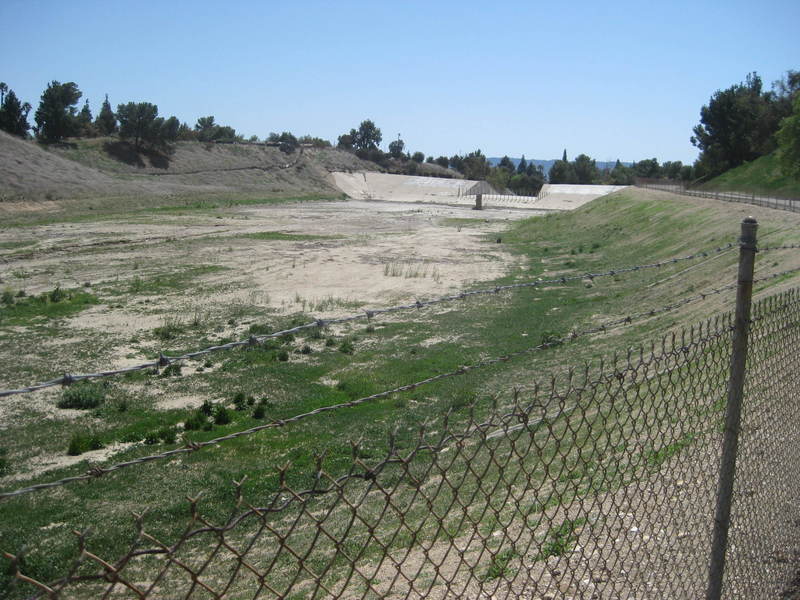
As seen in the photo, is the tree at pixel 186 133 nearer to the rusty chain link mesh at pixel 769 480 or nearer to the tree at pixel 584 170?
the tree at pixel 584 170

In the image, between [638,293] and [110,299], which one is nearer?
[638,293]

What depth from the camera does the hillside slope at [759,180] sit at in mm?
58172

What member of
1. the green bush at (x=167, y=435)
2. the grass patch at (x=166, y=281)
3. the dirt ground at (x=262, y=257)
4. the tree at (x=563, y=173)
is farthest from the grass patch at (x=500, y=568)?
the tree at (x=563, y=173)

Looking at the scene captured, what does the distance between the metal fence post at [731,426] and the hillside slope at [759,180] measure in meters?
55.9

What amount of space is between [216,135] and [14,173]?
69652 millimetres

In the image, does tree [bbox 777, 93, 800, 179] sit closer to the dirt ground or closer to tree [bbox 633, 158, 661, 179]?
the dirt ground

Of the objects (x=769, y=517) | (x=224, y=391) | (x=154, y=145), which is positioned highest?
(x=154, y=145)

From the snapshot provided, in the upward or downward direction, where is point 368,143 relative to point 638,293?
upward

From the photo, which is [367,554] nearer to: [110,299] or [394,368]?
[394,368]

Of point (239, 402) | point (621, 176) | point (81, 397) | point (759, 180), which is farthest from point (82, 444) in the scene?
point (621, 176)

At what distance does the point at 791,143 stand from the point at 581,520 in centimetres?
4461

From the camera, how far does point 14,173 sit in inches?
2689

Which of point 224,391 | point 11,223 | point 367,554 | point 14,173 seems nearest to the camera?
point 367,554

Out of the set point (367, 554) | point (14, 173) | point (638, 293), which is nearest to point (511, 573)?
point (367, 554)
